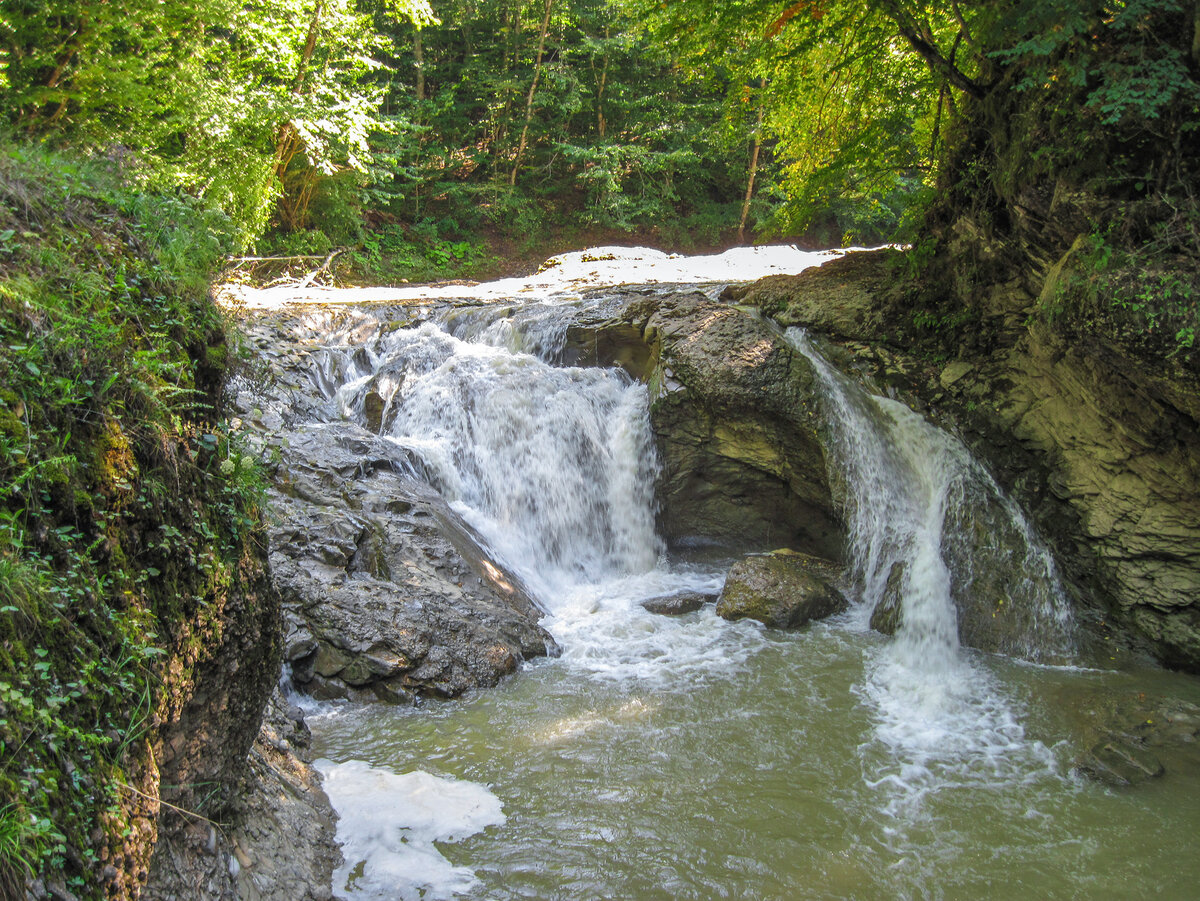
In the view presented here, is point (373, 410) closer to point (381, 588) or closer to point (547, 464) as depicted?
point (547, 464)

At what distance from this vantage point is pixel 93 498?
7.65 feet

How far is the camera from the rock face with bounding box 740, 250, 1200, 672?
5.98 metres

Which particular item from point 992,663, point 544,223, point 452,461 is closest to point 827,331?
point 992,663

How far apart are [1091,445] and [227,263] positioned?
7469 mm

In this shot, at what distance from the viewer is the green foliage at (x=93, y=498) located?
6.25ft

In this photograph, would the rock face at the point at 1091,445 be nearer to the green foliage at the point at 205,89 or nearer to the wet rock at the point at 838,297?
the wet rock at the point at 838,297

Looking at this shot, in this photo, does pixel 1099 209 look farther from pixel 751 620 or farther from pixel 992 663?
pixel 751 620

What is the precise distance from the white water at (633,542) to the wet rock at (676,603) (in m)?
0.11

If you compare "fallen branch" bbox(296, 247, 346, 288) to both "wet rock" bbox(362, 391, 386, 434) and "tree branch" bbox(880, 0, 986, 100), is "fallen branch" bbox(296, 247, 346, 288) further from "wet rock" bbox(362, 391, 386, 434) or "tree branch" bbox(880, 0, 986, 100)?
"tree branch" bbox(880, 0, 986, 100)

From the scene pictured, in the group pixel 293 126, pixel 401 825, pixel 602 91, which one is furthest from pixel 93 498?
pixel 602 91

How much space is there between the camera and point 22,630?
1.94 m

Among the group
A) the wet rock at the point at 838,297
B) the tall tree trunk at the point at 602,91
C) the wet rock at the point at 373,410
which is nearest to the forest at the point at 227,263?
the wet rock at the point at 838,297

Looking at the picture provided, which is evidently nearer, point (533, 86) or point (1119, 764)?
point (1119, 764)

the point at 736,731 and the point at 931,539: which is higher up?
the point at 931,539
